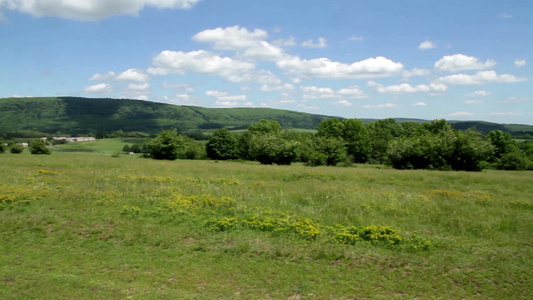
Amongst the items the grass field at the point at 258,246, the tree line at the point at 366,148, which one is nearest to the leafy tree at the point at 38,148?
the tree line at the point at 366,148

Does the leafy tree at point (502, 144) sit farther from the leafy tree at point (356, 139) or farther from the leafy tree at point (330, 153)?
the leafy tree at point (330, 153)

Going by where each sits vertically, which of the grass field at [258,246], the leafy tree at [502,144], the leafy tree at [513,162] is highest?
the leafy tree at [502,144]

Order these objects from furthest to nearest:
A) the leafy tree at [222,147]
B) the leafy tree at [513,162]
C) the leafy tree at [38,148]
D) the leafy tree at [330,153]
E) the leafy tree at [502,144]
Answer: the leafy tree at [222,147] → the leafy tree at [502,144] → the leafy tree at [513,162] → the leafy tree at [330,153] → the leafy tree at [38,148]

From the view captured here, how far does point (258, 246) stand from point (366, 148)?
7310 centimetres

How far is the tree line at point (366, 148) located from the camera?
4403 centimetres

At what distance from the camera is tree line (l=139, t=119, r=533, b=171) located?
44.0 m

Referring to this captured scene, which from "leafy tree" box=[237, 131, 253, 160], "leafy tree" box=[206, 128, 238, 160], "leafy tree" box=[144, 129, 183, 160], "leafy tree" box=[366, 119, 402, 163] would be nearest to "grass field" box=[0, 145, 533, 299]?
"leafy tree" box=[144, 129, 183, 160]

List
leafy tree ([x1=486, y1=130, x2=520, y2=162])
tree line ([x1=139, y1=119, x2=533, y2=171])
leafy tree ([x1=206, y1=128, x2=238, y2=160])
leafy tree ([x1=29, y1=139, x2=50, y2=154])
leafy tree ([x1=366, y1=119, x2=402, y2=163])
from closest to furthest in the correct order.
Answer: tree line ([x1=139, y1=119, x2=533, y2=171]), leafy tree ([x1=29, y1=139, x2=50, y2=154]), leafy tree ([x1=486, y1=130, x2=520, y2=162]), leafy tree ([x1=206, y1=128, x2=238, y2=160]), leafy tree ([x1=366, y1=119, x2=402, y2=163])

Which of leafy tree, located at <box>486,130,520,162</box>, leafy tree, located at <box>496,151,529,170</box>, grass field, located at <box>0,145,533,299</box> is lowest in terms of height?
leafy tree, located at <box>496,151,529,170</box>

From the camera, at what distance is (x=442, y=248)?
34.7 ft

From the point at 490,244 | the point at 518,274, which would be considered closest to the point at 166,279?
the point at 518,274

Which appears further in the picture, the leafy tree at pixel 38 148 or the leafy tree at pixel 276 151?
the leafy tree at pixel 38 148

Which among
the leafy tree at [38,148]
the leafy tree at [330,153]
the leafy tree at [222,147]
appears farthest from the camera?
Answer: the leafy tree at [222,147]

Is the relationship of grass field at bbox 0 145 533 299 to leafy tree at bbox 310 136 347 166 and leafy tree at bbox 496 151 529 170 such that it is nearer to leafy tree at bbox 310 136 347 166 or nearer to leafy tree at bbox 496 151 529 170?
leafy tree at bbox 310 136 347 166
